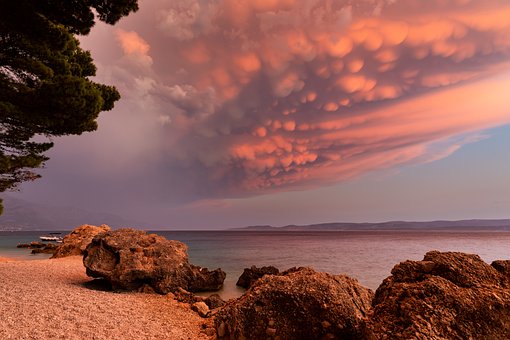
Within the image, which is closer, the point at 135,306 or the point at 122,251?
the point at 135,306

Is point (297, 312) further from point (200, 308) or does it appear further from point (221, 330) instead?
point (200, 308)

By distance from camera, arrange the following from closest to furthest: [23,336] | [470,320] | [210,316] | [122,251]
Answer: [470,320] < [23,336] < [210,316] < [122,251]

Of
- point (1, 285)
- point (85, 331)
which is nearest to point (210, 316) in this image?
point (85, 331)

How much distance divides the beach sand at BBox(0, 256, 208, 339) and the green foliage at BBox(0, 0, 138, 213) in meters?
4.91

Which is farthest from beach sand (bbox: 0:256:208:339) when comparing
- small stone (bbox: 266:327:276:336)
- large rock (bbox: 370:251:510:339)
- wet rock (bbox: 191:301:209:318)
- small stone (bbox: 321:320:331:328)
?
large rock (bbox: 370:251:510:339)

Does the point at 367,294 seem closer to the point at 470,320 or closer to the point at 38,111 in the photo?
the point at 470,320

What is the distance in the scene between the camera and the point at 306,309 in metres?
6.05

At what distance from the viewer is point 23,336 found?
225 inches

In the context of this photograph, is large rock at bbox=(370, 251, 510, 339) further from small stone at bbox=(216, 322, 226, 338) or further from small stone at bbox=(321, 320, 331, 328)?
small stone at bbox=(216, 322, 226, 338)

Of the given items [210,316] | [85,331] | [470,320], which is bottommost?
[210,316]

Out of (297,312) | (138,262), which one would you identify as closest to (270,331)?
(297,312)

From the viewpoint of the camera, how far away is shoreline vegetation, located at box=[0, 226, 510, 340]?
4.45 metres

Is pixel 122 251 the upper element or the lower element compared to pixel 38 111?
lower

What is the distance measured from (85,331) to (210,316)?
13.2 feet
